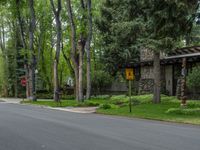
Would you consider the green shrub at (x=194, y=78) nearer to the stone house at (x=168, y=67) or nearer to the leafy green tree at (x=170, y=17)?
the stone house at (x=168, y=67)

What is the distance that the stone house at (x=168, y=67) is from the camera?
36416 millimetres

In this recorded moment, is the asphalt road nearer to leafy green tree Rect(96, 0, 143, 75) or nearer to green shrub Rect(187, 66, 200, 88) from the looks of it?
green shrub Rect(187, 66, 200, 88)

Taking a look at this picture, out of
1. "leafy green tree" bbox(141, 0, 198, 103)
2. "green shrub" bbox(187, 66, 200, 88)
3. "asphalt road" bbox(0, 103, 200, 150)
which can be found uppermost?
"leafy green tree" bbox(141, 0, 198, 103)

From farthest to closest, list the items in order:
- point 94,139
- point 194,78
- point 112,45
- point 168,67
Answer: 1. point 112,45
2. point 168,67
3. point 194,78
4. point 94,139

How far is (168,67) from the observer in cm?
4019

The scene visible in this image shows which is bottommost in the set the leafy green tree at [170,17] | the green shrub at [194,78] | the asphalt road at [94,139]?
→ the asphalt road at [94,139]

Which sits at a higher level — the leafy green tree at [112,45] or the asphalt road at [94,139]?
the leafy green tree at [112,45]

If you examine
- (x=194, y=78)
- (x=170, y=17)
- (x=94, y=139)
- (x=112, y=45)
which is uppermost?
(x=112, y=45)

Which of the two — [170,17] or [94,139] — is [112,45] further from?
[94,139]

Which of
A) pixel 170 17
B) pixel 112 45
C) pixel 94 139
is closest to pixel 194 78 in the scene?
pixel 170 17

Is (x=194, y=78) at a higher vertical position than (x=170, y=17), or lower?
Answer: lower

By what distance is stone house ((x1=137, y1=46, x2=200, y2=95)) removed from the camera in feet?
119

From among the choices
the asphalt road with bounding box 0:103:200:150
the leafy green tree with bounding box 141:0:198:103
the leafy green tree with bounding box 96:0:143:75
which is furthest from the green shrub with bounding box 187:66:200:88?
the asphalt road with bounding box 0:103:200:150

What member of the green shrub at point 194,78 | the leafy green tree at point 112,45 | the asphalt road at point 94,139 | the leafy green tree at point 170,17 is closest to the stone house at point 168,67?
the leafy green tree at point 112,45
